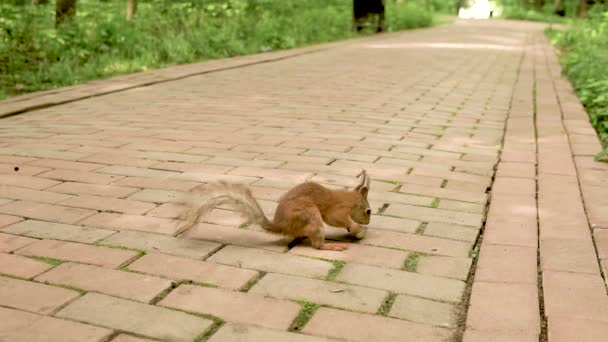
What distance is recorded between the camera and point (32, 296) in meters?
2.46

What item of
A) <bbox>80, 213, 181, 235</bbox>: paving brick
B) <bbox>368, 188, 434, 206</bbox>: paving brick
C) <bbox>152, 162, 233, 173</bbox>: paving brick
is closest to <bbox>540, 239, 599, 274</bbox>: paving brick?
<bbox>368, 188, 434, 206</bbox>: paving brick

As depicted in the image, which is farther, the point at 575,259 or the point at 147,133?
the point at 147,133

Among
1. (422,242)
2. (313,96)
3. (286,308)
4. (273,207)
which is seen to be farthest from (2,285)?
(313,96)

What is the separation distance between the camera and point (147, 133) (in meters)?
5.46

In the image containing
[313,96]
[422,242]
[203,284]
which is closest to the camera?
[203,284]

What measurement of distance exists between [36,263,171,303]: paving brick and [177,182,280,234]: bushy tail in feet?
1.23

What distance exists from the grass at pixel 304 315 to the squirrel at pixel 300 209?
58 centimetres

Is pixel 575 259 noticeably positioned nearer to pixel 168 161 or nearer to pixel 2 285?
pixel 2 285

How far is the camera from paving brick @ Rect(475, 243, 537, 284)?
8.87 feet

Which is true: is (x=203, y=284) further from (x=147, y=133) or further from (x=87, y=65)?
(x=87, y=65)

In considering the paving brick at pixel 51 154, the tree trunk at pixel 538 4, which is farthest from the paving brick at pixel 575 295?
the tree trunk at pixel 538 4

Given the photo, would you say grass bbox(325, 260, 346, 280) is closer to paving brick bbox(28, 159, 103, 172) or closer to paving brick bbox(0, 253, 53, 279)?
paving brick bbox(0, 253, 53, 279)

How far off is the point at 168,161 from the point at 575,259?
270 centimetres

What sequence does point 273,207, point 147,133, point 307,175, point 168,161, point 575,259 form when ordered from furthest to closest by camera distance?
point 147,133 → point 168,161 → point 307,175 → point 273,207 → point 575,259
